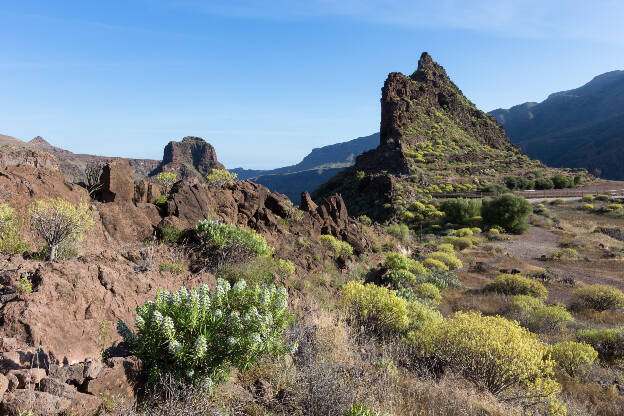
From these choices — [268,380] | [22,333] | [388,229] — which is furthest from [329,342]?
[388,229]

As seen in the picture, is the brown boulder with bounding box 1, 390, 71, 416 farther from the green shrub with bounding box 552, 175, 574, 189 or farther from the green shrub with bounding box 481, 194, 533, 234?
the green shrub with bounding box 552, 175, 574, 189

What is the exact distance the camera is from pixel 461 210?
2878 cm

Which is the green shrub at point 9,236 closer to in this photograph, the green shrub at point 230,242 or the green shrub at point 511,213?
the green shrub at point 230,242

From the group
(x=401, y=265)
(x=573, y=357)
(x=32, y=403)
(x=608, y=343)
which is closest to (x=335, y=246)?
(x=401, y=265)

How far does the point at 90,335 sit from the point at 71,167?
101 m

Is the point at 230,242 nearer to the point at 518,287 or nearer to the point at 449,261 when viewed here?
the point at 518,287

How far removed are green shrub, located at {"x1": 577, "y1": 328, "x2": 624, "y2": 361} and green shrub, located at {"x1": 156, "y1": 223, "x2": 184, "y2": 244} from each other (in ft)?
32.5

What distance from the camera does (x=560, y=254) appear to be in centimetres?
1725

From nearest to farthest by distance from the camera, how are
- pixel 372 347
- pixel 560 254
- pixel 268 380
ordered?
pixel 268 380 < pixel 372 347 < pixel 560 254

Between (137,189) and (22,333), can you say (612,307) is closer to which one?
(22,333)

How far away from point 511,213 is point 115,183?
27138 millimetres

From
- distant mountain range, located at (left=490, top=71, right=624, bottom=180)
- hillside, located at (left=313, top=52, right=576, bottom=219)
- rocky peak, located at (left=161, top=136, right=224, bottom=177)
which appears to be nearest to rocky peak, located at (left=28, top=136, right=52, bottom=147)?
rocky peak, located at (left=161, top=136, right=224, bottom=177)

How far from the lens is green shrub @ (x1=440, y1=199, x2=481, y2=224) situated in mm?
28562

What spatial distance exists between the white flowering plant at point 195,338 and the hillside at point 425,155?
98.5ft
